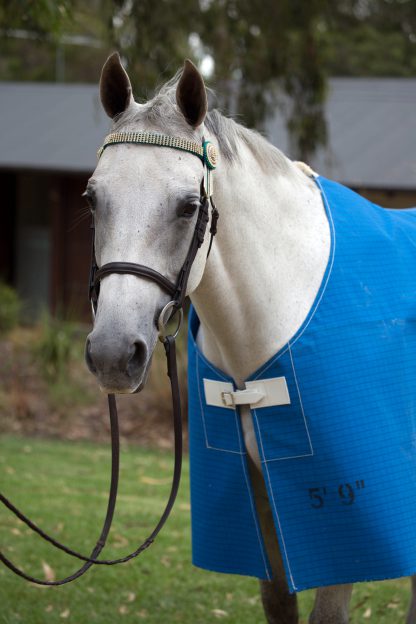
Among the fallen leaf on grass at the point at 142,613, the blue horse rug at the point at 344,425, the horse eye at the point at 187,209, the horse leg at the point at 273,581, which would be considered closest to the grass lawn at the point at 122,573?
the fallen leaf on grass at the point at 142,613

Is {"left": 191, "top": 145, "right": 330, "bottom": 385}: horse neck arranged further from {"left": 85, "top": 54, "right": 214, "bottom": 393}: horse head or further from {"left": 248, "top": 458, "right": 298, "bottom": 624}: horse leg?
{"left": 248, "top": 458, "right": 298, "bottom": 624}: horse leg

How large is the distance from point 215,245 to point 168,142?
0.41 m

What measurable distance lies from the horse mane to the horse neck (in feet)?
0.14

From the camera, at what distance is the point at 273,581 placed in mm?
3537

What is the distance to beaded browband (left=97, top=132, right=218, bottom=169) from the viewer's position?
273 centimetres

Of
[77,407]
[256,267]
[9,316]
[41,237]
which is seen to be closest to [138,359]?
[256,267]

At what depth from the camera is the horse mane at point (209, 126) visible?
280 centimetres

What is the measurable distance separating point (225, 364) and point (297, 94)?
8.35 meters

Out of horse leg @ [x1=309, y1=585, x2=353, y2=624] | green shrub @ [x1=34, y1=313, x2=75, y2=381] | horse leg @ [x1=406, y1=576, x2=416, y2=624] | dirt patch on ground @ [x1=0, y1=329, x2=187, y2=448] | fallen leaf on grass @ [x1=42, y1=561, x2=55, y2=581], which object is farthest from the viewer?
green shrub @ [x1=34, y1=313, x2=75, y2=381]

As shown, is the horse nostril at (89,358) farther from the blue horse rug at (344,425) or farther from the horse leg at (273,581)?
the horse leg at (273,581)

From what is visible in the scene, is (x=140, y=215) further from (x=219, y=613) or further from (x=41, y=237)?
(x=41, y=237)

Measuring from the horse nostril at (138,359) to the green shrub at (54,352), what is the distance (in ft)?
24.8

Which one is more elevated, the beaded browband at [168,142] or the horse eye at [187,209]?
the beaded browband at [168,142]

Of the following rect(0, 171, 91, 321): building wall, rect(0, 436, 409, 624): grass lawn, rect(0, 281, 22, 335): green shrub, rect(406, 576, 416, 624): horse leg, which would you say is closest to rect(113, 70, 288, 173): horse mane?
rect(406, 576, 416, 624): horse leg
